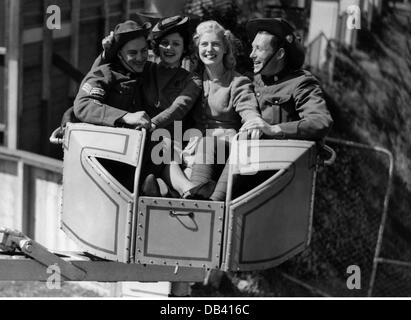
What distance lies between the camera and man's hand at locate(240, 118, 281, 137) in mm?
6543

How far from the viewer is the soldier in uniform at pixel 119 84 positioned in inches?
269

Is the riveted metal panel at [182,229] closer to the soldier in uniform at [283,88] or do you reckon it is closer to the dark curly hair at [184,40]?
the soldier in uniform at [283,88]

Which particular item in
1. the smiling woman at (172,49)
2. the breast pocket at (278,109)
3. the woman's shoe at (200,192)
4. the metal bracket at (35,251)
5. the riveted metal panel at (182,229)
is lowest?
the metal bracket at (35,251)

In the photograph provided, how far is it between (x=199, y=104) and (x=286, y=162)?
759 mm

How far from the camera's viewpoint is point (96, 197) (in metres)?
6.70

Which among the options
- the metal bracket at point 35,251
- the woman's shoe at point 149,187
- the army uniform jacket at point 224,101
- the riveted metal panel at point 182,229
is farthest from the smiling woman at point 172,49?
the metal bracket at point 35,251

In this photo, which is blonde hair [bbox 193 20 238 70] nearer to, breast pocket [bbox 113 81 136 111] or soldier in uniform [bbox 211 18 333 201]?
soldier in uniform [bbox 211 18 333 201]

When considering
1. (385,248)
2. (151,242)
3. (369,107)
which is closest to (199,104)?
(151,242)

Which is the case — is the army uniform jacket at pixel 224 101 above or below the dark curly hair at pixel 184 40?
below

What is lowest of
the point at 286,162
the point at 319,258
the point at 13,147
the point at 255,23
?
the point at 319,258

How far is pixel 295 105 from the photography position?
688 cm

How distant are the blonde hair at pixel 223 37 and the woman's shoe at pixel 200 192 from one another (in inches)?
31.3

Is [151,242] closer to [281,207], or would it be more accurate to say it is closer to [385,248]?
[281,207]

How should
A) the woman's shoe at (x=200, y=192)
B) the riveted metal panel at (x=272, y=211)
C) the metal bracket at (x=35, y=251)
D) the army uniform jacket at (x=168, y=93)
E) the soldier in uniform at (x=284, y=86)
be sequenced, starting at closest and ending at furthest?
the riveted metal panel at (x=272, y=211) → the woman's shoe at (x=200, y=192) → the soldier in uniform at (x=284, y=86) → the army uniform jacket at (x=168, y=93) → the metal bracket at (x=35, y=251)
